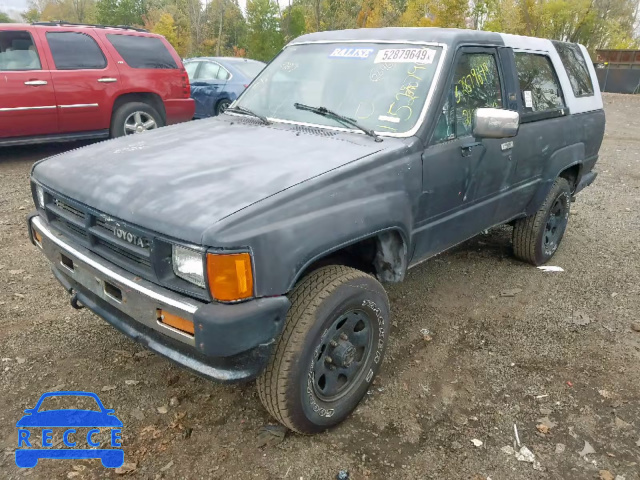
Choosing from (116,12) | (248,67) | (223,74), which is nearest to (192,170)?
(223,74)

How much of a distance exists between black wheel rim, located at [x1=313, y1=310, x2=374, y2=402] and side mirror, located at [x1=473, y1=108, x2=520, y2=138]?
4.39ft

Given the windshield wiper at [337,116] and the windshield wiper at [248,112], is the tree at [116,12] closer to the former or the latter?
the windshield wiper at [248,112]

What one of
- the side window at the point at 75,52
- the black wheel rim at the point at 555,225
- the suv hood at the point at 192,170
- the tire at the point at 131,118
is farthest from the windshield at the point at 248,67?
the suv hood at the point at 192,170

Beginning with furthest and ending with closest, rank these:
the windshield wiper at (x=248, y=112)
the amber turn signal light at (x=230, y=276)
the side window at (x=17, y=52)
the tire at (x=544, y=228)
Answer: the side window at (x=17, y=52)
the tire at (x=544, y=228)
the windshield wiper at (x=248, y=112)
the amber turn signal light at (x=230, y=276)

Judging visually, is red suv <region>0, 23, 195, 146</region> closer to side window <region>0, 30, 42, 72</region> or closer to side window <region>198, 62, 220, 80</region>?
side window <region>0, 30, 42, 72</region>

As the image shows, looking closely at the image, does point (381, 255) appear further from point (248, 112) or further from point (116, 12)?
point (116, 12)

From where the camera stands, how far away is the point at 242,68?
10.4m

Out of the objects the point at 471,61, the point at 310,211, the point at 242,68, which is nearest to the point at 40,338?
the point at 310,211

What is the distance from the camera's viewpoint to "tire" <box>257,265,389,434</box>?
7.58 ft

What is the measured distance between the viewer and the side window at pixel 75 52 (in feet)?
23.5

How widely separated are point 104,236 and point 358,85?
178 cm

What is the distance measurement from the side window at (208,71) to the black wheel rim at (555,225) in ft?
25.1

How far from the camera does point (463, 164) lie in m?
3.27

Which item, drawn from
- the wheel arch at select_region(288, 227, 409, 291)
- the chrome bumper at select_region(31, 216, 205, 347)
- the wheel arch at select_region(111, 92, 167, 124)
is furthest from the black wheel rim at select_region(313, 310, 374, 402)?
the wheel arch at select_region(111, 92, 167, 124)
